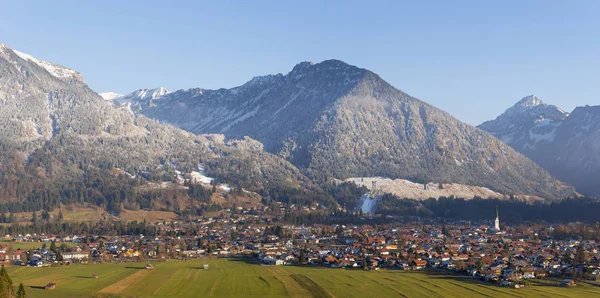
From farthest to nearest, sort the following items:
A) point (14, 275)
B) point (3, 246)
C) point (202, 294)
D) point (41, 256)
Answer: point (3, 246)
point (41, 256)
point (14, 275)
point (202, 294)

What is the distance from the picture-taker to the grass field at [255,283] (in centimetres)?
10525

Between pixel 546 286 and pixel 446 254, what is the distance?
4340 centimetres

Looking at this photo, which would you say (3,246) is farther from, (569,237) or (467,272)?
(569,237)

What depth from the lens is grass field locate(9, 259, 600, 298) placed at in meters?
105

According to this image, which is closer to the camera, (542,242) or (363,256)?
(363,256)

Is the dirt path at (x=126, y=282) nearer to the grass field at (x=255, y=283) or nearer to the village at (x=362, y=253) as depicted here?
the grass field at (x=255, y=283)

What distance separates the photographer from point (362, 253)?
160m

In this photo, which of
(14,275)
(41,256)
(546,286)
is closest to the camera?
(546,286)

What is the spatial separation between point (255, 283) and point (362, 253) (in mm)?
47862

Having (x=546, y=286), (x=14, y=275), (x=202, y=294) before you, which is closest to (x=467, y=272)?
(x=546, y=286)

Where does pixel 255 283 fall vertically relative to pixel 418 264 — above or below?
below

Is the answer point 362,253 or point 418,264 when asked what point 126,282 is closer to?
point 418,264

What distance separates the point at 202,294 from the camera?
348 feet

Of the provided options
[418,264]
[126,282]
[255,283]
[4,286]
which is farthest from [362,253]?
[4,286]
